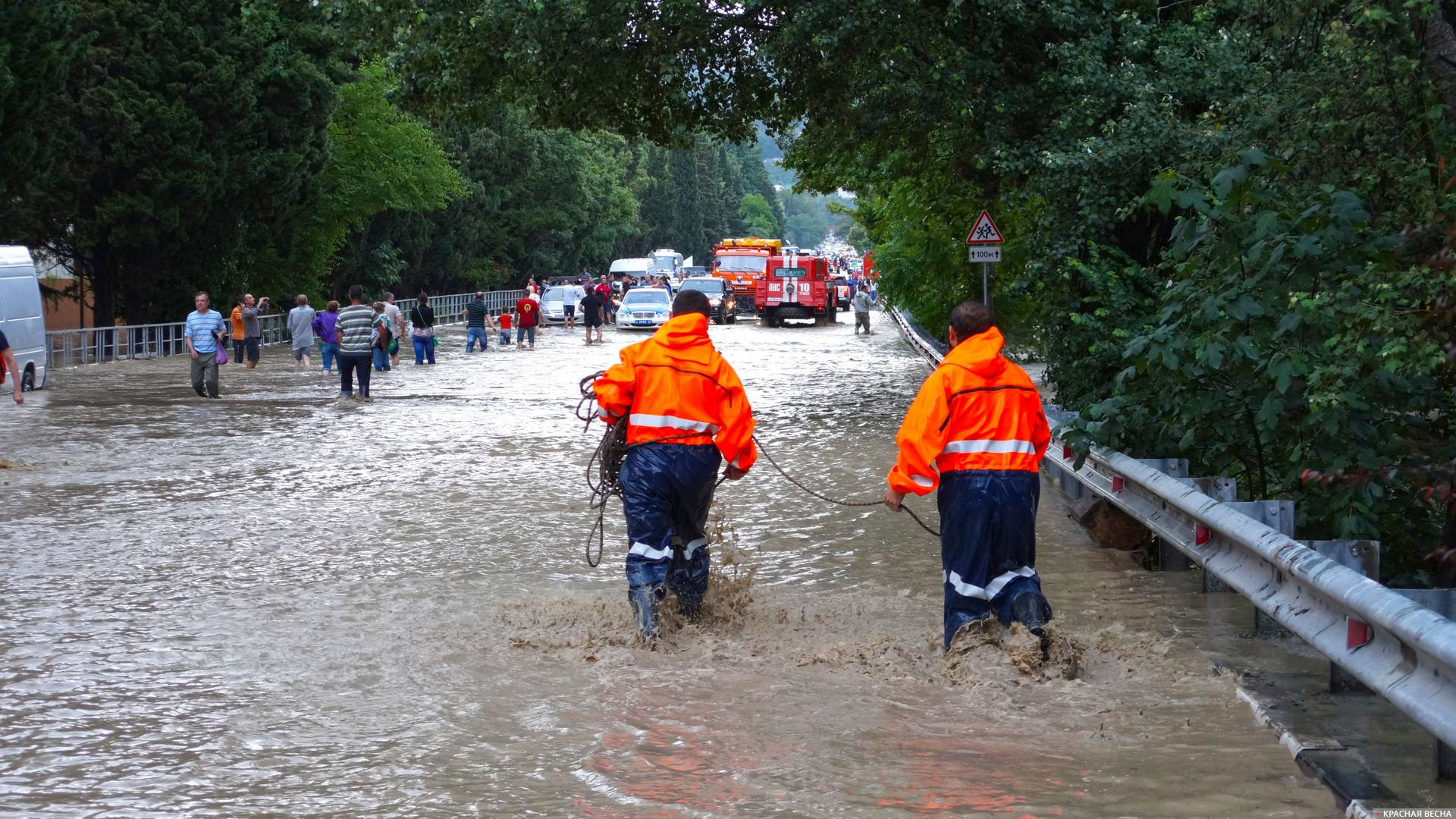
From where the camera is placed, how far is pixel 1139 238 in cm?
1669

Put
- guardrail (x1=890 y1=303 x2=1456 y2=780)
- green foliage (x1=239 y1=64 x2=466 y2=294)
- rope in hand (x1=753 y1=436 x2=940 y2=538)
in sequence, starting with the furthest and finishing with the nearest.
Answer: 1. green foliage (x1=239 y1=64 x2=466 y2=294)
2. rope in hand (x1=753 y1=436 x2=940 y2=538)
3. guardrail (x1=890 y1=303 x2=1456 y2=780)

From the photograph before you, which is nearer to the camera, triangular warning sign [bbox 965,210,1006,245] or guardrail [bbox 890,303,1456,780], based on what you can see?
guardrail [bbox 890,303,1456,780]

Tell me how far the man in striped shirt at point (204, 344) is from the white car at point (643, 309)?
26945mm

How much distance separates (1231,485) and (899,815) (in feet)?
11.8

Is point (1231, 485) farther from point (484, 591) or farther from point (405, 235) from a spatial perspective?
point (405, 235)

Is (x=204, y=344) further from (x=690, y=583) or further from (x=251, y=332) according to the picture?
(x=690, y=583)

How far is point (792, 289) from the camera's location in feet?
187

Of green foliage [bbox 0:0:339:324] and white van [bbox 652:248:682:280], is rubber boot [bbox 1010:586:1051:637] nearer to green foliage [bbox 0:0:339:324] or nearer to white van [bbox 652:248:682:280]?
green foliage [bbox 0:0:339:324]

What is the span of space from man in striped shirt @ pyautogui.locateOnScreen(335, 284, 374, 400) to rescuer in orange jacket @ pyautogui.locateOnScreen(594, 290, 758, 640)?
16.0 metres

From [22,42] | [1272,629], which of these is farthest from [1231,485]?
[22,42]

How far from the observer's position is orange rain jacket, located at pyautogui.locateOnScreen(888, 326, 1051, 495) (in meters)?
7.31

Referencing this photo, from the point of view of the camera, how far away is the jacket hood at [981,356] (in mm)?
7371

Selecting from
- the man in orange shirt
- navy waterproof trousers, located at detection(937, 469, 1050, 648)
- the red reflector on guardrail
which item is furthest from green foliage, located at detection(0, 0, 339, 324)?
the red reflector on guardrail

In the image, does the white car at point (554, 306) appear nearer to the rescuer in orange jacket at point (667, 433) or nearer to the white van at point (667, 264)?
the white van at point (667, 264)
